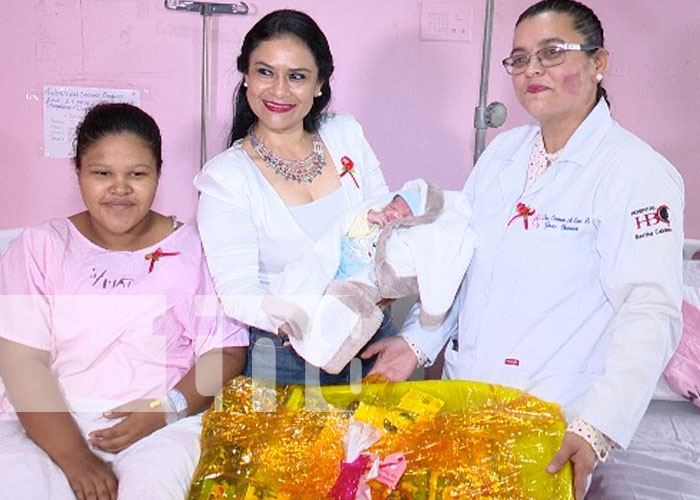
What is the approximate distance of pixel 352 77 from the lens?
10.5ft

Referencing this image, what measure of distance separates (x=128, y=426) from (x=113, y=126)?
0.70 m

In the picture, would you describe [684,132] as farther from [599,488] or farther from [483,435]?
[483,435]

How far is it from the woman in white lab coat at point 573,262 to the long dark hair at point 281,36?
508 mm

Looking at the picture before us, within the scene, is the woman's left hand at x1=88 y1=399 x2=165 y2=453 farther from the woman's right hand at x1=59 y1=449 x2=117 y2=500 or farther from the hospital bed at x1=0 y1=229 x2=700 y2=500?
the hospital bed at x1=0 y1=229 x2=700 y2=500

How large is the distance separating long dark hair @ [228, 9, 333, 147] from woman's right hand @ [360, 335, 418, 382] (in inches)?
24.4

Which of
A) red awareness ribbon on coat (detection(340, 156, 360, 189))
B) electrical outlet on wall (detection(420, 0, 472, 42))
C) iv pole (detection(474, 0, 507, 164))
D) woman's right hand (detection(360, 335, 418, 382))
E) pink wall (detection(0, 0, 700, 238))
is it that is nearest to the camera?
woman's right hand (detection(360, 335, 418, 382))

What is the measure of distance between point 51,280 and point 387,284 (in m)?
0.77

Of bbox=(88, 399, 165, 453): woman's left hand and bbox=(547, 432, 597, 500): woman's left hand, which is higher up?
bbox=(547, 432, 597, 500): woman's left hand

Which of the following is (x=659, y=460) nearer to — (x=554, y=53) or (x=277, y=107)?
(x=554, y=53)

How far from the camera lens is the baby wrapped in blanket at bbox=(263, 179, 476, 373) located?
1.78 meters

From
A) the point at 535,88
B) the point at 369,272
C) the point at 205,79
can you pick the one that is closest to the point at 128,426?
the point at 369,272

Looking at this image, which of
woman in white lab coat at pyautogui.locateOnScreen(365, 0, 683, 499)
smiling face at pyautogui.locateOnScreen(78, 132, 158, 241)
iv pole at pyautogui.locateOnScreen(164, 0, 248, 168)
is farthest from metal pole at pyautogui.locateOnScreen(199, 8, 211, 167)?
woman in white lab coat at pyautogui.locateOnScreen(365, 0, 683, 499)

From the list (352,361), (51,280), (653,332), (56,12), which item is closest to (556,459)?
(653,332)

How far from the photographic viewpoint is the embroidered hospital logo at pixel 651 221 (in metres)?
1.62
